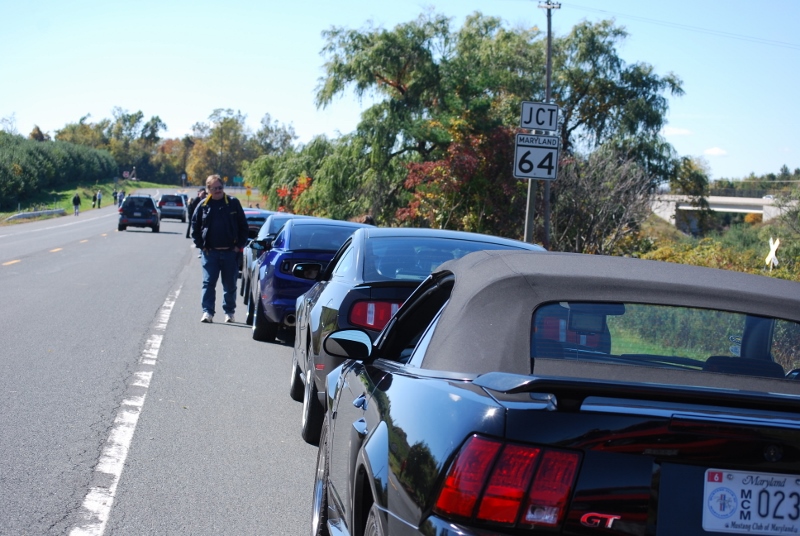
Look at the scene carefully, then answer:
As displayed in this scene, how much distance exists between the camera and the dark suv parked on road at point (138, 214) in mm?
43812

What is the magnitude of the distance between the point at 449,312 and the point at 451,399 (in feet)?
2.50

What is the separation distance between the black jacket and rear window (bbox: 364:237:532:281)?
19.5 ft

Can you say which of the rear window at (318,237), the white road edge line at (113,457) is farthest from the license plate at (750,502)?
the rear window at (318,237)

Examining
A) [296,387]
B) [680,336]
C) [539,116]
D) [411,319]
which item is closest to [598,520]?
[680,336]

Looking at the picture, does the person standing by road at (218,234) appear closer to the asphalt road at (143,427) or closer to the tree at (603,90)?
the asphalt road at (143,427)

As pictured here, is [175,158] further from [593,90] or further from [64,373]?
[64,373]

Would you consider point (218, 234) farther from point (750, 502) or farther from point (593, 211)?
point (593, 211)

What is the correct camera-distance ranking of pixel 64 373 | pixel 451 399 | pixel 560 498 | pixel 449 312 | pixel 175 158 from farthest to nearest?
pixel 175 158, pixel 64 373, pixel 449 312, pixel 451 399, pixel 560 498

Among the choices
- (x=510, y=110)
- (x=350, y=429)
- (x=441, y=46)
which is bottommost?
(x=350, y=429)

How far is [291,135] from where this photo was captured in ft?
395

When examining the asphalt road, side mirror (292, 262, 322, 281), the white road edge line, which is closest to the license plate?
the asphalt road

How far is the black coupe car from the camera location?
6391 millimetres

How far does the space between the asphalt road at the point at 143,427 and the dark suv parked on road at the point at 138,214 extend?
30.5 metres

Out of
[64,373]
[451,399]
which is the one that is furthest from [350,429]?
[64,373]
